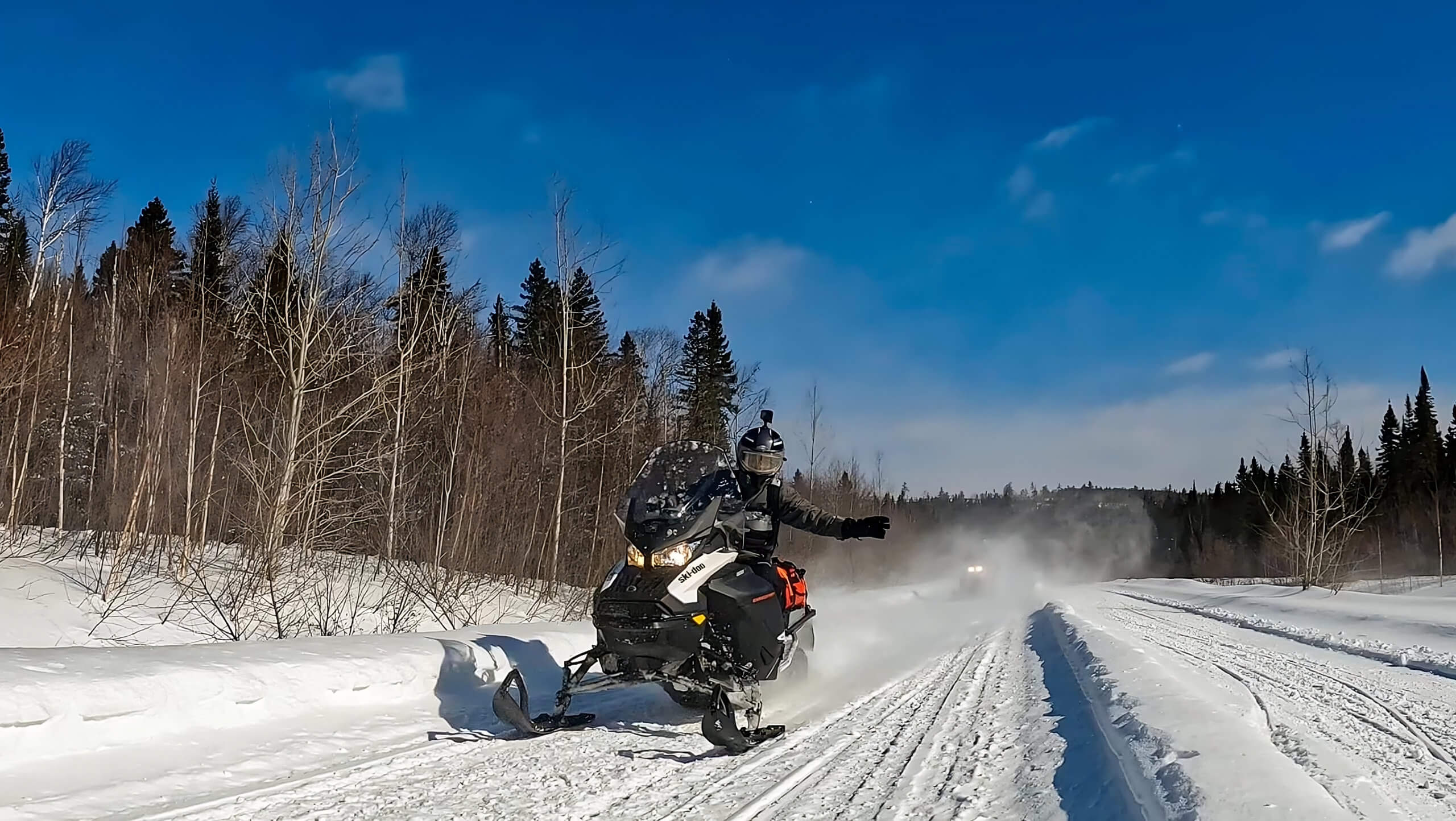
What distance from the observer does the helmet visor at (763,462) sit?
7.14 m

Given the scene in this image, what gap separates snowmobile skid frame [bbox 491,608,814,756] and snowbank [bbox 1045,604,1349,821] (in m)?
2.21

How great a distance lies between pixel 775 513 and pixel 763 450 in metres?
0.53

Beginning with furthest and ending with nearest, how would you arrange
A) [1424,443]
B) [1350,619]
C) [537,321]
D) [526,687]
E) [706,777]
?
[1424,443], [537,321], [1350,619], [526,687], [706,777]

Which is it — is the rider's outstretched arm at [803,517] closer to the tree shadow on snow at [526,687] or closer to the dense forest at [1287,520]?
the tree shadow on snow at [526,687]

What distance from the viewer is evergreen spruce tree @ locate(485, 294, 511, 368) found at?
3306 centimetres

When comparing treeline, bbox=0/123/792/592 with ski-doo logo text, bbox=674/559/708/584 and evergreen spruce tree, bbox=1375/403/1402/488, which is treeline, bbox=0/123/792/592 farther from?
evergreen spruce tree, bbox=1375/403/1402/488

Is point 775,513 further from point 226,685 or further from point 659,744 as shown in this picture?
point 226,685

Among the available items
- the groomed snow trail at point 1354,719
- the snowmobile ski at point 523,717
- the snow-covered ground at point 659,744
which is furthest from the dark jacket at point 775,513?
the groomed snow trail at point 1354,719

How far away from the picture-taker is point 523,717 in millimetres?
5488

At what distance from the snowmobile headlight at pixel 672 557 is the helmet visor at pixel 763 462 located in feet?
4.48

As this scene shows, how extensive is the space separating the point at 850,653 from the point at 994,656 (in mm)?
1887

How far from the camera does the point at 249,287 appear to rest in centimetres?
1945

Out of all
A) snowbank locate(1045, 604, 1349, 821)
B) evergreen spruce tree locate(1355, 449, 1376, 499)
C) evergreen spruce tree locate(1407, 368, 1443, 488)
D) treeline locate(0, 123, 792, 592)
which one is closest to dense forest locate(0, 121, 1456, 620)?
treeline locate(0, 123, 792, 592)

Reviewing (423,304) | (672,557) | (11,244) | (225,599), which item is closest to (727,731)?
(672,557)
